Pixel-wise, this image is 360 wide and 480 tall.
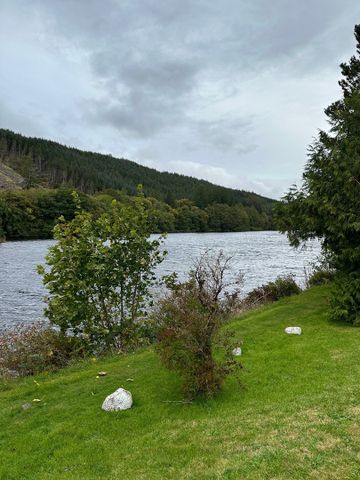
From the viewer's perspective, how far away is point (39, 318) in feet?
76.4

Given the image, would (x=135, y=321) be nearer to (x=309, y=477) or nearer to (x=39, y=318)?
(x=39, y=318)

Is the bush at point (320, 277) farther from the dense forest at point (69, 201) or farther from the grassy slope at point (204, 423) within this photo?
the dense forest at point (69, 201)

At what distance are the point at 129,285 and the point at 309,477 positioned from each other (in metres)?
12.0

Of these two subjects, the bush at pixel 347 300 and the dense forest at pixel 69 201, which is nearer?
the bush at pixel 347 300

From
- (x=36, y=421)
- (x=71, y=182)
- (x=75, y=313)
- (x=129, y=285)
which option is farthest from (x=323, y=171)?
(x=71, y=182)

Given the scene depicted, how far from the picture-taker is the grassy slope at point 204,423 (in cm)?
625

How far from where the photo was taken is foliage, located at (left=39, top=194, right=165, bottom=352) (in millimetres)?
15391

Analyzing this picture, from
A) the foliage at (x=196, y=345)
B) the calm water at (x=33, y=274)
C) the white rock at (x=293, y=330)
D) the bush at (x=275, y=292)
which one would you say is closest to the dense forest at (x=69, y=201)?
the calm water at (x=33, y=274)

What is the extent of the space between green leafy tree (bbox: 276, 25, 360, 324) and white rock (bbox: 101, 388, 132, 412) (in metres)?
8.47

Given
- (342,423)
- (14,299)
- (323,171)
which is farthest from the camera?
(14,299)

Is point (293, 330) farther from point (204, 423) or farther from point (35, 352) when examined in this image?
point (35, 352)

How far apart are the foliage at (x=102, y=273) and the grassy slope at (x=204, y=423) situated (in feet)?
9.93

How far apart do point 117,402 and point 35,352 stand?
7.35 m

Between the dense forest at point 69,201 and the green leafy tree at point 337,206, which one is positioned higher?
the dense forest at point 69,201
